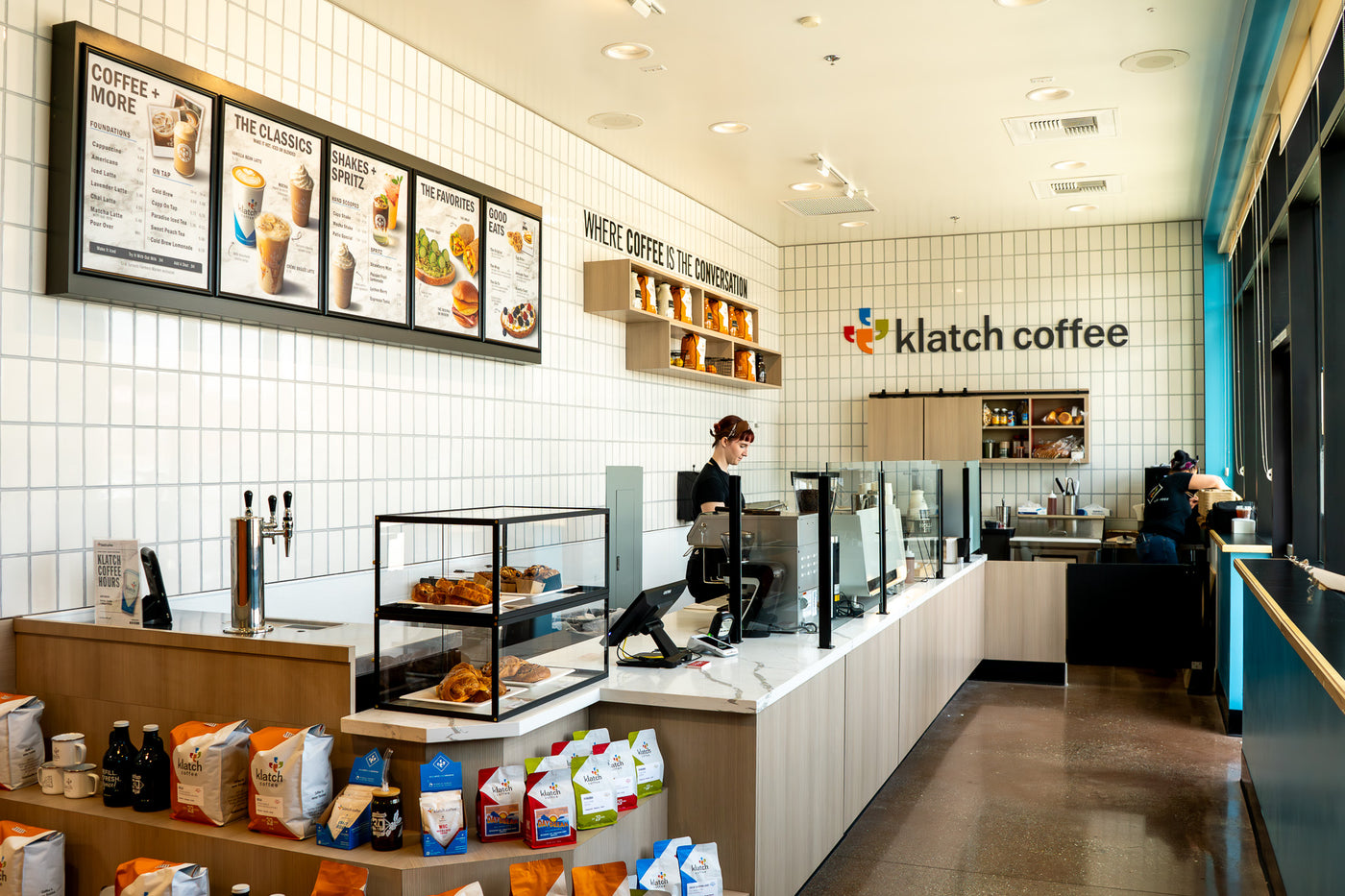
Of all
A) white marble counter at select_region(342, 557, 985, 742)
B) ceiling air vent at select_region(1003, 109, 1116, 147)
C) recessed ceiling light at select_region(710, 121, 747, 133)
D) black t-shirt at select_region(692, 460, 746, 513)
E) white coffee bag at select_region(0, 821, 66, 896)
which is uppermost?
recessed ceiling light at select_region(710, 121, 747, 133)

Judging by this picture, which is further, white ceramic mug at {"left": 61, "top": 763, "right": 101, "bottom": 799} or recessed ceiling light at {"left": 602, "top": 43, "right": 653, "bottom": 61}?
recessed ceiling light at {"left": 602, "top": 43, "right": 653, "bottom": 61}

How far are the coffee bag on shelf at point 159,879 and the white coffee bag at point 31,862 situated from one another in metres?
0.26

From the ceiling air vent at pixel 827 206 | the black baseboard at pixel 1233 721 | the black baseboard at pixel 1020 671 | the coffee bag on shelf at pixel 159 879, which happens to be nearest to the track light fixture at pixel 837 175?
the ceiling air vent at pixel 827 206

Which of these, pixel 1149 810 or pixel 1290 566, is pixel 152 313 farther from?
pixel 1290 566

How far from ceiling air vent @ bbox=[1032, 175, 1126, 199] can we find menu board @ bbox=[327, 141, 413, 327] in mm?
4852

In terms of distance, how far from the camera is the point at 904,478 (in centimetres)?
518

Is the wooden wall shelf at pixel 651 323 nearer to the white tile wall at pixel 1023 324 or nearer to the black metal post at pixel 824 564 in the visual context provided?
the white tile wall at pixel 1023 324

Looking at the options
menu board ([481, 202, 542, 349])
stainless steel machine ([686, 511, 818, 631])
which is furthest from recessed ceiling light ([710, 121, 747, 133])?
stainless steel machine ([686, 511, 818, 631])

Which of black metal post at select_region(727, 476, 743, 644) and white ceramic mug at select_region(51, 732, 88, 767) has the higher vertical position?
black metal post at select_region(727, 476, 743, 644)

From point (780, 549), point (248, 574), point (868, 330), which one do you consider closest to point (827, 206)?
point (868, 330)

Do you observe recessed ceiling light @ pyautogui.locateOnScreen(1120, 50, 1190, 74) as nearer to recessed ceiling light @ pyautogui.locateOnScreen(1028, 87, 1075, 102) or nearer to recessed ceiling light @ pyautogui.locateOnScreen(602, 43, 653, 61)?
recessed ceiling light @ pyautogui.locateOnScreen(1028, 87, 1075, 102)

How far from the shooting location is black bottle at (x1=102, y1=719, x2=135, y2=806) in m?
2.67

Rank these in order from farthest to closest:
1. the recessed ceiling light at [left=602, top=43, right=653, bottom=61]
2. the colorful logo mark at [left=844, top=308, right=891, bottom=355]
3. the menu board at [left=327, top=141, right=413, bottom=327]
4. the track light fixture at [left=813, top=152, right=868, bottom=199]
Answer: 1. the colorful logo mark at [left=844, top=308, right=891, bottom=355]
2. the track light fixture at [left=813, top=152, right=868, bottom=199]
3. the recessed ceiling light at [left=602, top=43, right=653, bottom=61]
4. the menu board at [left=327, top=141, right=413, bottom=327]

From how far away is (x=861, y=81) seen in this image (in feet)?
17.5
